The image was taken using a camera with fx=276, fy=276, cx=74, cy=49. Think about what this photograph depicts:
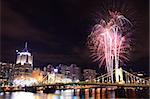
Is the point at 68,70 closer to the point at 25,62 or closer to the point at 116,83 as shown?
the point at 25,62

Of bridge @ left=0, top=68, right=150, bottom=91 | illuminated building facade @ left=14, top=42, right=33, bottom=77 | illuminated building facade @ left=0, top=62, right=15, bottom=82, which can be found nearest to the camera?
bridge @ left=0, top=68, right=150, bottom=91

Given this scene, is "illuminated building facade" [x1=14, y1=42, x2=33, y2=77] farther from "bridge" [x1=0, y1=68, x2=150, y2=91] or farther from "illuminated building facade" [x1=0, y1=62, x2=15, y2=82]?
"bridge" [x1=0, y1=68, x2=150, y2=91]

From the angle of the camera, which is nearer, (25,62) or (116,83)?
(116,83)

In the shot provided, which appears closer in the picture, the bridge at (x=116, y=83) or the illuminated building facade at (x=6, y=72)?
the bridge at (x=116, y=83)

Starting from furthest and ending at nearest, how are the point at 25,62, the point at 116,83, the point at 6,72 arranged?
the point at 25,62
the point at 6,72
the point at 116,83

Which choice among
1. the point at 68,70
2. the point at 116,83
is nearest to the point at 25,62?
the point at 68,70

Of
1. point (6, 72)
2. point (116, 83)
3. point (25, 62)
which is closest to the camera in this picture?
point (116, 83)

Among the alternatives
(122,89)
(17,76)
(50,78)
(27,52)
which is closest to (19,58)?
(27,52)

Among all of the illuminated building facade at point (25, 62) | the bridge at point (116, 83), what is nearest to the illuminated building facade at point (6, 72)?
the illuminated building facade at point (25, 62)

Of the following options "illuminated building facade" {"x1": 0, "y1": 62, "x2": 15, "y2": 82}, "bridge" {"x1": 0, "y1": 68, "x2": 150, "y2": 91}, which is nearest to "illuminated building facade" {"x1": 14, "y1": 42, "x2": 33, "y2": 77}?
"illuminated building facade" {"x1": 0, "y1": 62, "x2": 15, "y2": 82}

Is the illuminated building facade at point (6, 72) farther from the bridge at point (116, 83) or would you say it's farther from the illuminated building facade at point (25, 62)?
the bridge at point (116, 83)

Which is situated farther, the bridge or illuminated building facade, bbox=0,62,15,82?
illuminated building facade, bbox=0,62,15,82

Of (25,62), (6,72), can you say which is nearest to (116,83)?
(6,72)
